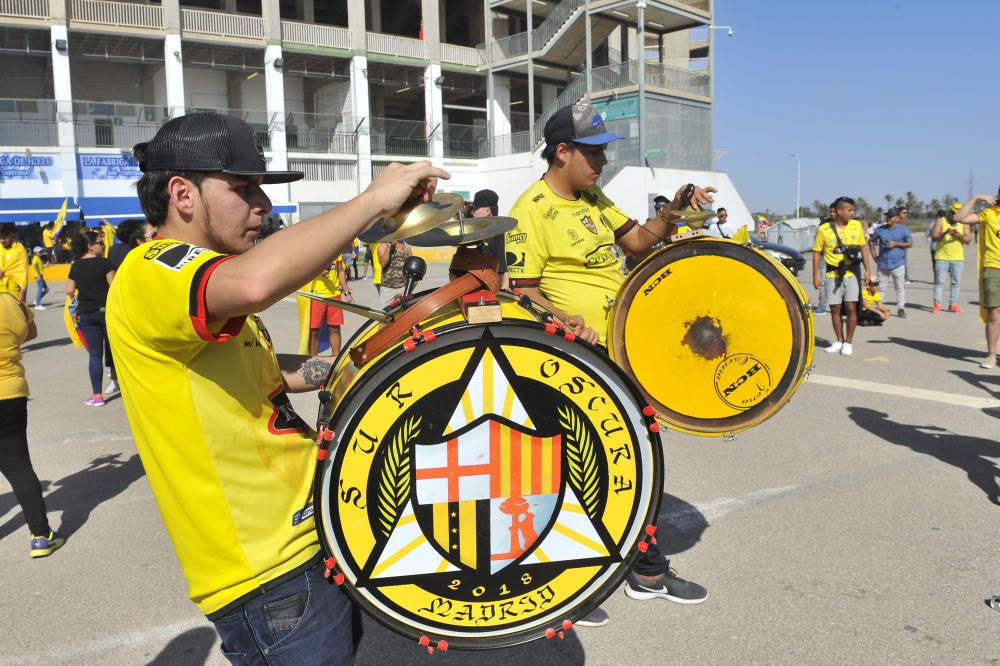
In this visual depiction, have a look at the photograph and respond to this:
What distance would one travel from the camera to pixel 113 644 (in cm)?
355

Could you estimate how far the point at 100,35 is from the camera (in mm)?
33094

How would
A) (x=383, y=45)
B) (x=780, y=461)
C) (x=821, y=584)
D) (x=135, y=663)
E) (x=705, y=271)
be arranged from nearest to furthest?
(x=705, y=271), (x=135, y=663), (x=821, y=584), (x=780, y=461), (x=383, y=45)

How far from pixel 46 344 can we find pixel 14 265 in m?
3.83

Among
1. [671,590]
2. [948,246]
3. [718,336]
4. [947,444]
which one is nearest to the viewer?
[718,336]

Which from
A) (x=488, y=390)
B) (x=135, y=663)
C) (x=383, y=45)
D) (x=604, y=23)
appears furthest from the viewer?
(x=383, y=45)

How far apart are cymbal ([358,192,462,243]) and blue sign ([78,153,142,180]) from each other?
112ft

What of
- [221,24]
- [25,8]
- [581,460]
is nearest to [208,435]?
[581,460]

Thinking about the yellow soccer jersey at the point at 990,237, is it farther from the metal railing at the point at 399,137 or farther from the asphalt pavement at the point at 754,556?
the metal railing at the point at 399,137

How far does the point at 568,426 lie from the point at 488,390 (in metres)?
0.22

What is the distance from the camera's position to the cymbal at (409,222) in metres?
1.70

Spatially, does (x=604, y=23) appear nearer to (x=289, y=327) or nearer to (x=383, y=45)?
(x=383, y=45)

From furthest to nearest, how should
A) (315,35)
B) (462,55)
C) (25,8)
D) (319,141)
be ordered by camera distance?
(462,55) → (319,141) → (315,35) → (25,8)

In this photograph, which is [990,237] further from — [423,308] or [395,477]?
[395,477]

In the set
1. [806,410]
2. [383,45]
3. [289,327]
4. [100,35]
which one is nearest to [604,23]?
[383,45]
